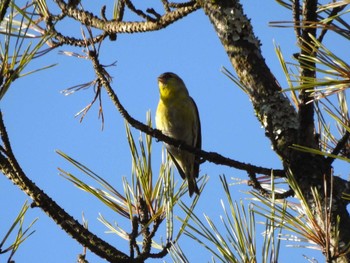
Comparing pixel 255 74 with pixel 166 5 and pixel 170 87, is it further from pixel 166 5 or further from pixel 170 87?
pixel 170 87

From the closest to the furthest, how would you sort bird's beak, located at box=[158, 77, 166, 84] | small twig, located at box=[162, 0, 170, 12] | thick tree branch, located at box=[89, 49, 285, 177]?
1. thick tree branch, located at box=[89, 49, 285, 177]
2. small twig, located at box=[162, 0, 170, 12]
3. bird's beak, located at box=[158, 77, 166, 84]

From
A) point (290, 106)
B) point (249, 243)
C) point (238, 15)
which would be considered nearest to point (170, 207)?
point (249, 243)

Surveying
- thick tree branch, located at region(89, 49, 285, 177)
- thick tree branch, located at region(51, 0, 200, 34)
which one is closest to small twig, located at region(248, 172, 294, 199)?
thick tree branch, located at region(89, 49, 285, 177)

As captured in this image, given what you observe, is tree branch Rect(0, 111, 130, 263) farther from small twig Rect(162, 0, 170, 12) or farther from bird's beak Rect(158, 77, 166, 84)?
bird's beak Rect(158, 77, 166, 84)


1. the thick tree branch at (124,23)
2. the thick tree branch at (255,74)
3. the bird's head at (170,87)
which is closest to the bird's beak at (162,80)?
the bird's head at (170,87)

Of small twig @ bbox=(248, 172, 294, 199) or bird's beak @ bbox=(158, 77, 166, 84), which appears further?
bird's beak @ bbox=(158, 77, 166, 84)

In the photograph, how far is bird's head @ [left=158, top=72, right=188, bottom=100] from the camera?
4547mm

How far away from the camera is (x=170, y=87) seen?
183 inches

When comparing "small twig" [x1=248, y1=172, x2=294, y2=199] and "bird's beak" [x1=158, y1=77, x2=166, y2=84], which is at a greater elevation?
"bird's beak" [x1=158, y1=77, x2=166, y2=84]

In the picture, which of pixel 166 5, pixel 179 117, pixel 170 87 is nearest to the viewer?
pixel 166 5

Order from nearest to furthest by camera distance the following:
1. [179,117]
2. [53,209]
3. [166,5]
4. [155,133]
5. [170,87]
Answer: [53,209] → [155,133] → [166,5] → [179,117] → [170,87]

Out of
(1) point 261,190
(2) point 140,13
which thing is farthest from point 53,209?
(2) point 140,13

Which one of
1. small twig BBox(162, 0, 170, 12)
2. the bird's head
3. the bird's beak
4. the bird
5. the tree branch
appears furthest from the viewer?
the bird's beak

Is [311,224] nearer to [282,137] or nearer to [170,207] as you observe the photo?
[282,137]
